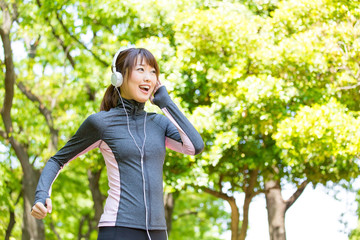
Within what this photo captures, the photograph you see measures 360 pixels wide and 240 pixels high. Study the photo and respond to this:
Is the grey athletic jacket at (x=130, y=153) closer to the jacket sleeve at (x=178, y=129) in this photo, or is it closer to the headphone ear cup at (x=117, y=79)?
the jacket sleeve at (x=178, y=129)

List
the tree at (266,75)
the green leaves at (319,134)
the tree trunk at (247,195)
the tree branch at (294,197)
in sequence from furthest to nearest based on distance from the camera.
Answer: the tree branch at (294,197)
the tree trunk at (247,195)
the tree at (266,75)
the green leaves at (319,134)

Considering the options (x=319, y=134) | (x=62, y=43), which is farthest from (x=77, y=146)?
(x=62, y=43)

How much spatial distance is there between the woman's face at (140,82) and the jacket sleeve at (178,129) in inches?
2.5

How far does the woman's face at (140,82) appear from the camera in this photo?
300cm

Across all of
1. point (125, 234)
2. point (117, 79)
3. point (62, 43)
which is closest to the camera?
point (125, 234)

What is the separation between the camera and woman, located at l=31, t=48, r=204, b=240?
2.68 metres

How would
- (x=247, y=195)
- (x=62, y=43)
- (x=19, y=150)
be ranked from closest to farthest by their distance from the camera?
(x=19, y=150)
(x=247, y=195)
(x=62, y=43)

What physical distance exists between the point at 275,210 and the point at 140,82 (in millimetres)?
11395

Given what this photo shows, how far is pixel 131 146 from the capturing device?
9.15 ft

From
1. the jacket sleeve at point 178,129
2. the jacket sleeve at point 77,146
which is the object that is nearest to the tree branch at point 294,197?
the jacket sleeve at point 178,129

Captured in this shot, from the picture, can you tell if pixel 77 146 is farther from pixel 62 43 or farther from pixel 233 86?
pixel 62 43

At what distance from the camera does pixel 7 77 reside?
1102 cm

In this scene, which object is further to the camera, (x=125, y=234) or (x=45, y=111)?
(x=45, y=111)

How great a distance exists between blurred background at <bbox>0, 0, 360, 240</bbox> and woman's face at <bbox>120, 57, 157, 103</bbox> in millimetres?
7734
